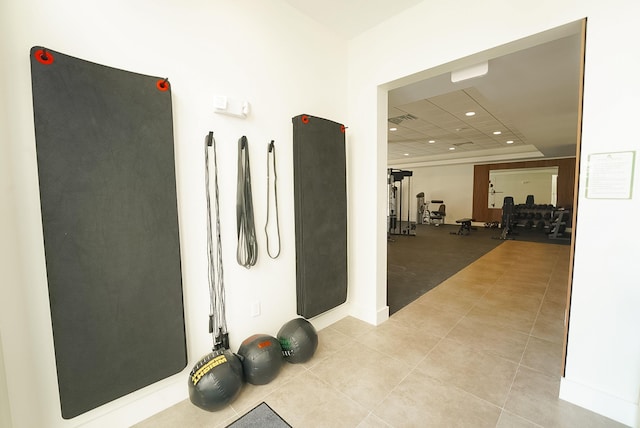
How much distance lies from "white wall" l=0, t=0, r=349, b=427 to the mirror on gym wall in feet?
33.8

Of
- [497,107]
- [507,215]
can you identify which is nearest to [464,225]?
[507,215]

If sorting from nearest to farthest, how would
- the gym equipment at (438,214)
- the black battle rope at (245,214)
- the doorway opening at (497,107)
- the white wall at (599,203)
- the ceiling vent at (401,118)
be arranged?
the white wall at (599,203), the black battle rope at (245,214), the doorway opening at (497,107), the ceiling vent at (401,118), the gym equipment at (438,214)

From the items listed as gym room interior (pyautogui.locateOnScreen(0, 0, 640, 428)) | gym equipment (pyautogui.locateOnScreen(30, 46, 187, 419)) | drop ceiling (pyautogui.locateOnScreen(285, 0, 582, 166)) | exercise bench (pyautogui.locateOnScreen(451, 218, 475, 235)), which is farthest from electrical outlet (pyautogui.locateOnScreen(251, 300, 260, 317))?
exercise bench (pyautogui.locateOnScreen(451, 218, 475, 235))

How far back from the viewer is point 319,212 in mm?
2393

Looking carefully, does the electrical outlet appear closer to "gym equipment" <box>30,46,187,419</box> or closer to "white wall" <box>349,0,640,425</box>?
"gym equipment" <box>30,46,187,419</box>

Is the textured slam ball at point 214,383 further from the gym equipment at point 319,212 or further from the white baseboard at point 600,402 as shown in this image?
the white baseboard at point 600,402

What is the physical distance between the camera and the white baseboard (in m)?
1.46

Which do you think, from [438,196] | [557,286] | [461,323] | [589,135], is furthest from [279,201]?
[438,196]

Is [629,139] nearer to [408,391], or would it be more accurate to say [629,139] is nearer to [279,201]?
[408,391]

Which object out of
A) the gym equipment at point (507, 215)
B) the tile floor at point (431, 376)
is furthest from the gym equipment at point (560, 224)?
the tile floor at point (431, 376)

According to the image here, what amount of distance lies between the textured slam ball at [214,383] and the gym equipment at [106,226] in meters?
0.17

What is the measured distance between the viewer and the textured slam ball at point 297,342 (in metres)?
2.00

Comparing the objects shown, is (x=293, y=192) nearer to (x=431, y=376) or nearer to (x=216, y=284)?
(x=216, y=284)

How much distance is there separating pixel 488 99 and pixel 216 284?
4.49 m
